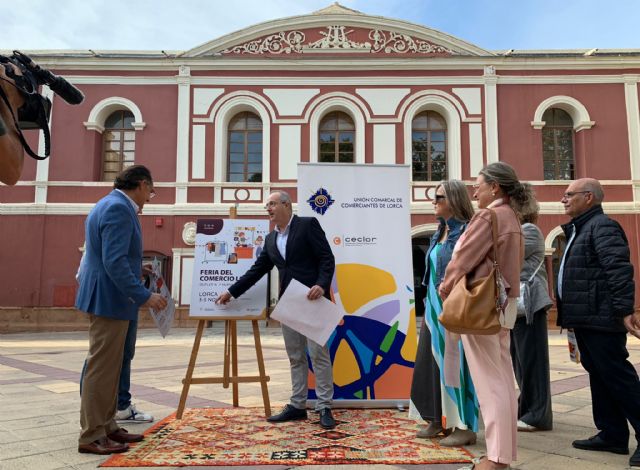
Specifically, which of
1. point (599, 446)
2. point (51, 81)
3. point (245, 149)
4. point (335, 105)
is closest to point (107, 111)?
point (245, 149)

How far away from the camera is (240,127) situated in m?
16.8

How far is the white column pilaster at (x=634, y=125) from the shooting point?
52.7 feet

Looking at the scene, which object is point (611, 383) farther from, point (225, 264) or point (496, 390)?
point (225, 264)

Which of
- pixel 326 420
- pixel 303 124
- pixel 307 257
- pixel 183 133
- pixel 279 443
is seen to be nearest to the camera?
pixel 279 443

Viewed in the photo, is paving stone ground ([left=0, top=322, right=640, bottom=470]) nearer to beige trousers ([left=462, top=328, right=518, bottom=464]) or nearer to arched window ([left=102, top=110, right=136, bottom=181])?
beige trousers ([left=462, top=328, right=518, bottom=464])

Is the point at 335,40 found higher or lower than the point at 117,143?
higher

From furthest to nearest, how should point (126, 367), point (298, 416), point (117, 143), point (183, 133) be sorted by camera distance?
point (117, 143) → point (183, 133) → point (298, 416) → point (126, 367)

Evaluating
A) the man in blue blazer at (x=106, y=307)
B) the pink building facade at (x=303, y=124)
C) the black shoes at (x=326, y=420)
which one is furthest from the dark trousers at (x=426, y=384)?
the pink building facade at (x=303, y=124)

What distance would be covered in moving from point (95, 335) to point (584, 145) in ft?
53.5

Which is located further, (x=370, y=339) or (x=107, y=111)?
(x=107, y=111)

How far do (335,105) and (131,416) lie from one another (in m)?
13.5

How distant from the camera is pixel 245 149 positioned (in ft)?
54.6

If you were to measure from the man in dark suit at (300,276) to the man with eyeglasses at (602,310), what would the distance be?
190 centimetres

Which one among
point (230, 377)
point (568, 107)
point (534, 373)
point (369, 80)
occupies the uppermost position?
point (369, 80)
